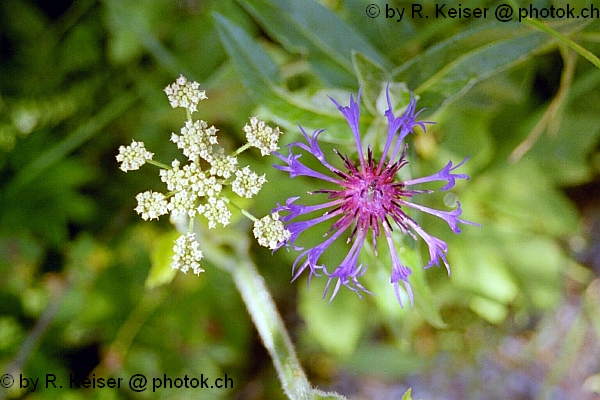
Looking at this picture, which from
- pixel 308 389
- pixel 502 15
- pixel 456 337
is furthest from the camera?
pixel 456 337

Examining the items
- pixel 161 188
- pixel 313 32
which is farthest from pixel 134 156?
pixel 161 188

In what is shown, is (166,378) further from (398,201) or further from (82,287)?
(398,201)

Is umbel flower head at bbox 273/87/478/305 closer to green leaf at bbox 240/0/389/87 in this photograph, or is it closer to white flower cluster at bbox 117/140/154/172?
white flower cluster at bbox 117/140/154/172

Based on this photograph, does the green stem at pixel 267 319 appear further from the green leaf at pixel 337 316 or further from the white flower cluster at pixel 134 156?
the green leaf at pixel 337 316

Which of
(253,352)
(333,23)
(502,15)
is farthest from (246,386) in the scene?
(502,15)

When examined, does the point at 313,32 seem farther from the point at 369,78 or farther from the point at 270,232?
the point at 270,232

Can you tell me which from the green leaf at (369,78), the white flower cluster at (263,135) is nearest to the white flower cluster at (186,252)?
the white flower cluster at (263,135)

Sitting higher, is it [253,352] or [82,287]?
[82,287]
